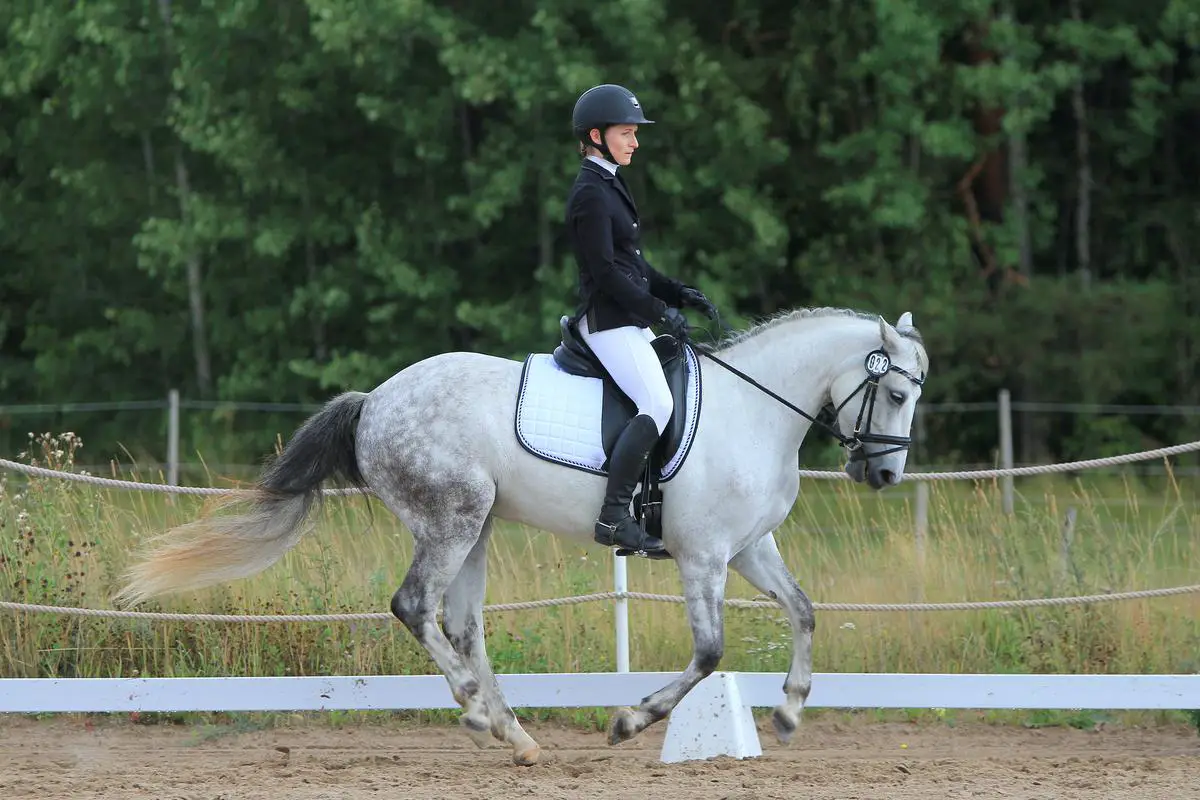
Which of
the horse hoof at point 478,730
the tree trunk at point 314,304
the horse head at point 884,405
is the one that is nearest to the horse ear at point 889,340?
the horse head at point 884,405

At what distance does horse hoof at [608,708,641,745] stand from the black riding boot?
26.0 inches

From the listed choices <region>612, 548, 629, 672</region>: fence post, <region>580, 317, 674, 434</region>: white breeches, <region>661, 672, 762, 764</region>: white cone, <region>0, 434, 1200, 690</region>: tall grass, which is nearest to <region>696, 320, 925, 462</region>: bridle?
<region>580, 317, 674, 434</region>: white breeches

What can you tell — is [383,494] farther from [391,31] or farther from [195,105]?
[195,105]

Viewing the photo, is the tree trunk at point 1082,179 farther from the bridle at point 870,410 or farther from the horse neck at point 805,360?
the bridle at point 870,410

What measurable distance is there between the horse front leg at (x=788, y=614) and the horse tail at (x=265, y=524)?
171 cm

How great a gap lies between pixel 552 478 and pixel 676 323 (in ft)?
2.62

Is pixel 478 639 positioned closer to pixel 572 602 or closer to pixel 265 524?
pixel 265 524

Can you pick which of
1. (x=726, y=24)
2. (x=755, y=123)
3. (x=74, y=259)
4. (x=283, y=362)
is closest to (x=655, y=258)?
(x=755, y=123)

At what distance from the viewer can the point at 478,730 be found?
6562 mm

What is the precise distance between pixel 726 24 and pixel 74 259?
401 inches

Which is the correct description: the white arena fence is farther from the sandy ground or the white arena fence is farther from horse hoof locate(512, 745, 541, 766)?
horse hoof locate(512, 745, 541, 766)

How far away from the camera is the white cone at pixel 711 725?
6.73 metres

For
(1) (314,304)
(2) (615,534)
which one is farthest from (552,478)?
(1) (314,304)

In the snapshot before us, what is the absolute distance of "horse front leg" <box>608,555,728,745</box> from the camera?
6.38 meters
